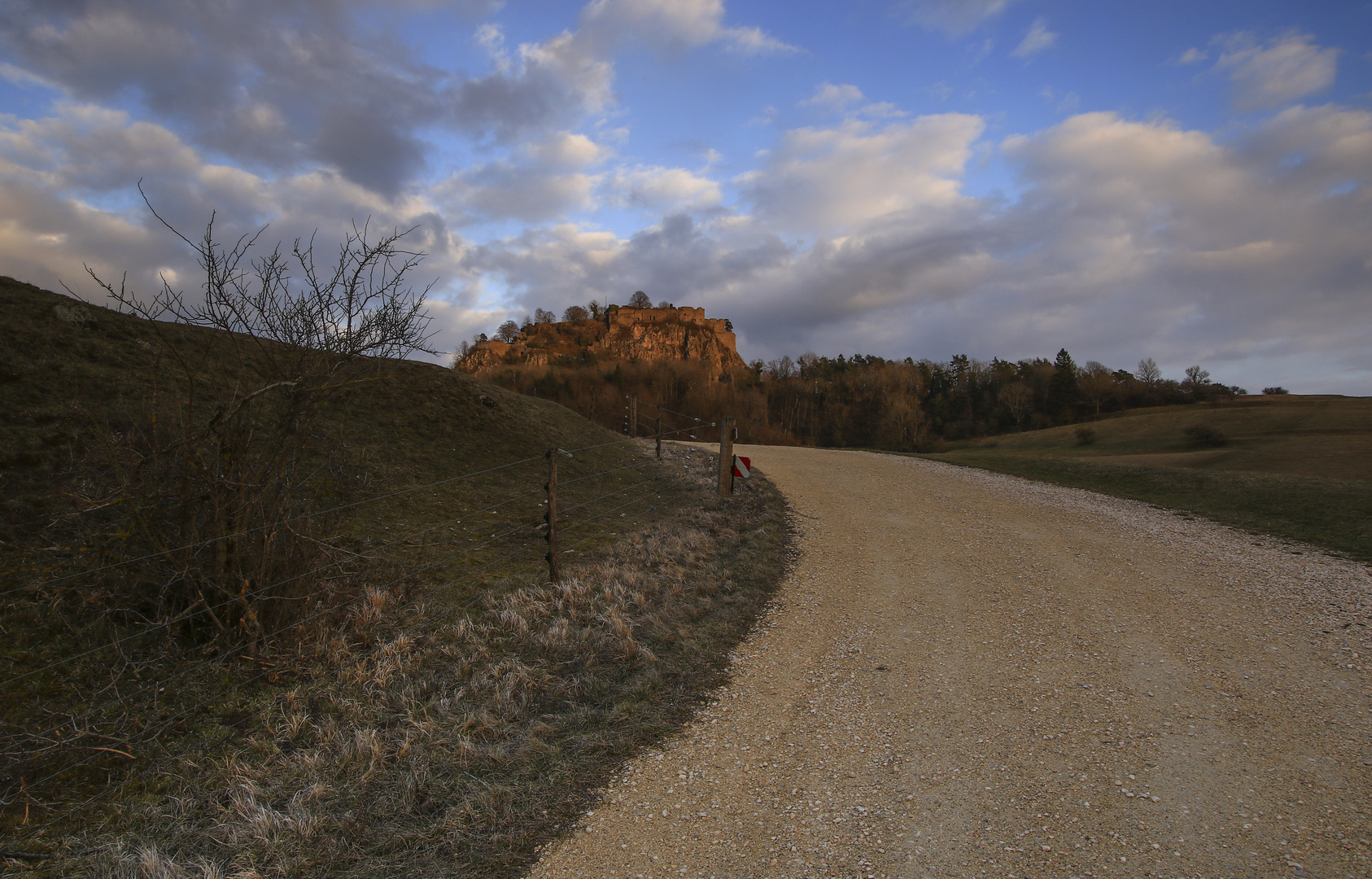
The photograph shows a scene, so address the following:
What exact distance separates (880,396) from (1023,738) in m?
72.1

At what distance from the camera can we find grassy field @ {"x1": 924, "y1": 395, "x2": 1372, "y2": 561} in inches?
473

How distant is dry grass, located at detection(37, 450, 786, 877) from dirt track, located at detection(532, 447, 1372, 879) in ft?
1.32

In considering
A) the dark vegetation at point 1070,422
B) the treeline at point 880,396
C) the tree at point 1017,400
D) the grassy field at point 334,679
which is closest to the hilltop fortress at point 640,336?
the dark vegetation at point 1070,422

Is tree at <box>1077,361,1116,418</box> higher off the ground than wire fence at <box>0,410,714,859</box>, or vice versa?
tree at <box>1077,361,1116,418</box>

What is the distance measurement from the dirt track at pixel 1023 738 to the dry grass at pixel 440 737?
401 mm

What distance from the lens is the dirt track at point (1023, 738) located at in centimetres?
316

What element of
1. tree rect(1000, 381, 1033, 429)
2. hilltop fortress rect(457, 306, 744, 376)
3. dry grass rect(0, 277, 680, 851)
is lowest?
dry grass rect(0, 277, 680, 851)

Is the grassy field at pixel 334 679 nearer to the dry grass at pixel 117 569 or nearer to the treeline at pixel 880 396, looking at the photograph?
the dry grass at pixel 117 569

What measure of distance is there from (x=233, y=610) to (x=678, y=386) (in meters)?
64.9

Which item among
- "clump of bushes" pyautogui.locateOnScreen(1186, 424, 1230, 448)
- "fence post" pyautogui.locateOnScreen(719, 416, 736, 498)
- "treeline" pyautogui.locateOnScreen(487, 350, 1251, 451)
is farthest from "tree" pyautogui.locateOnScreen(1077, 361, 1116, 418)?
"fence post" pyautogui.locateOnScreen(719, 416, 736, 498)

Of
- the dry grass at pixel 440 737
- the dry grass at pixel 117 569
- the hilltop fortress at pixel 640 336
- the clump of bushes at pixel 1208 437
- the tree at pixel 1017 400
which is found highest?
the hilltop fortress at pixel 640 336

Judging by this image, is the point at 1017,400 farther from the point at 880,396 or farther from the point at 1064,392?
the point at 880,396

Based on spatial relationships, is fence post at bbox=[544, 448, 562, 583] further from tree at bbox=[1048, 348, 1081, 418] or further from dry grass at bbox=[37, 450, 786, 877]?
tree at bbox=[1048, 348, 1081, 418]

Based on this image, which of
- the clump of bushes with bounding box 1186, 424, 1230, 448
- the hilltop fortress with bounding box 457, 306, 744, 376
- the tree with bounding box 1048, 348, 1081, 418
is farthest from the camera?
the hilltop fortress with bounding box 457, 306, 744, 376
